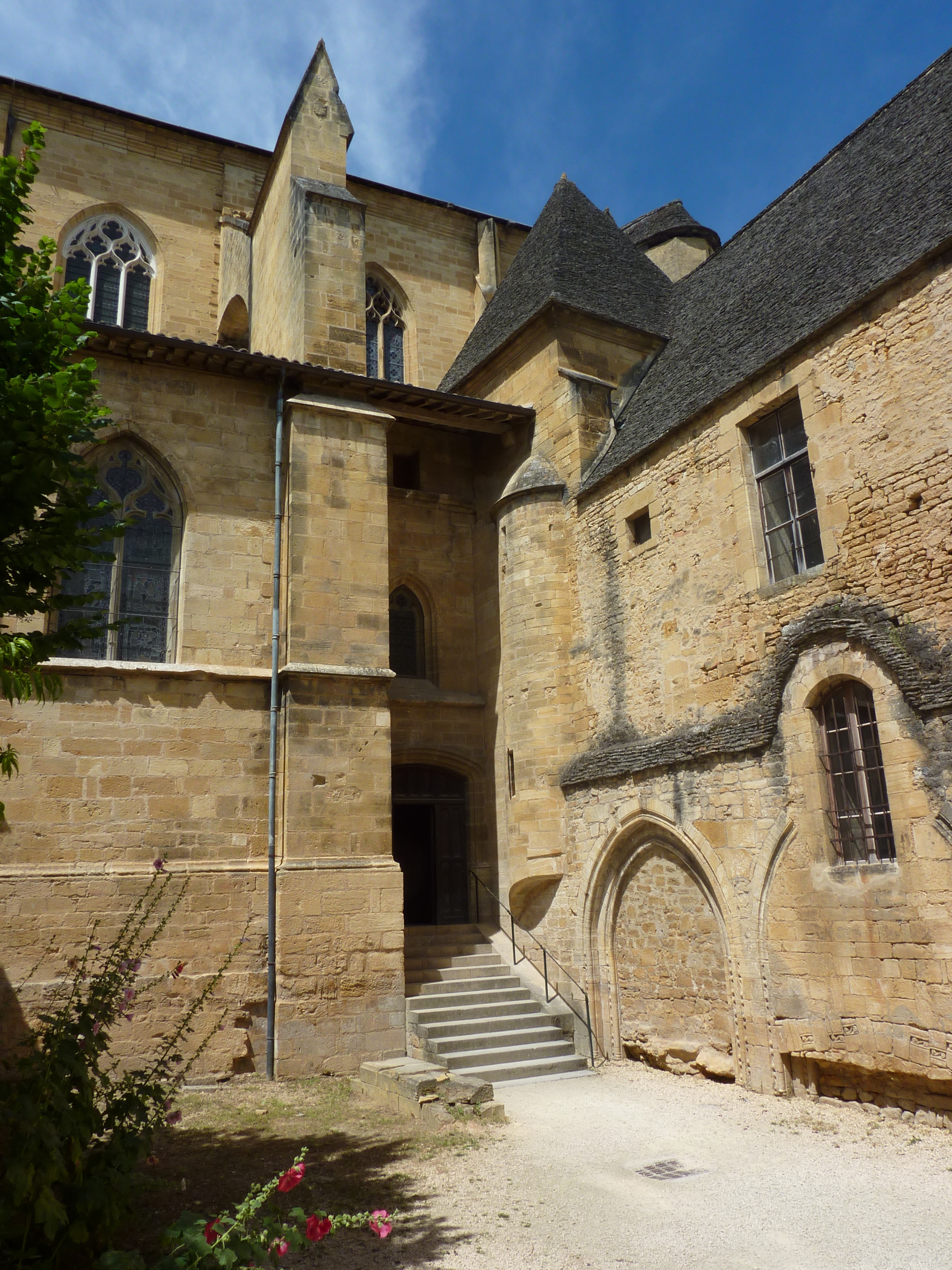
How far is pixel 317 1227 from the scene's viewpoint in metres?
3.30

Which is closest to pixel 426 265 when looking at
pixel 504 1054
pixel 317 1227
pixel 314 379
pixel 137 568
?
pixel 314 379

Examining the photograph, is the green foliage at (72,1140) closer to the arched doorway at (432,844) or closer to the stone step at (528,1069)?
the stone step at (528,1069)

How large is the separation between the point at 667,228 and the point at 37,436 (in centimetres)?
1806

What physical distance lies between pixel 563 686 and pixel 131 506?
5.40 m

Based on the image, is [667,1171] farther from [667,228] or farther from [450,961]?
[667,228]

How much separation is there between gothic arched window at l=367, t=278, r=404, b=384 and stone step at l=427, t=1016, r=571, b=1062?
36.6 feet

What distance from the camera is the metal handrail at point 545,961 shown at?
10227 millimetres

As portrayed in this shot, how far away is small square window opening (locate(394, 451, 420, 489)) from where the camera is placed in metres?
13.9

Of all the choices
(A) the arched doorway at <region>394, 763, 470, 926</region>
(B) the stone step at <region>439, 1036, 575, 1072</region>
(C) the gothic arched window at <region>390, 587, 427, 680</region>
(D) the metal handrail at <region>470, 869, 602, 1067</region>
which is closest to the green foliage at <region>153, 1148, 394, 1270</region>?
(B) the stone step at <region>439, 1036, 575, 1072</region>

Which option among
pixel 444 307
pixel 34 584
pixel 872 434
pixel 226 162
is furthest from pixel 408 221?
pixel 34 584

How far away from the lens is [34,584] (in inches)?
192

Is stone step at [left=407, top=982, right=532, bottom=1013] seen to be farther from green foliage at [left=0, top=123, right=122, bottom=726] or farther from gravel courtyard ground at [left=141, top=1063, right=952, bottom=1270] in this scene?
green foliage at [left=0, top=123, right=122, bottom=726]

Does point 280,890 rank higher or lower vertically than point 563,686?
lower

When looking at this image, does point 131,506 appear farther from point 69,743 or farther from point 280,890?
point 280,890
